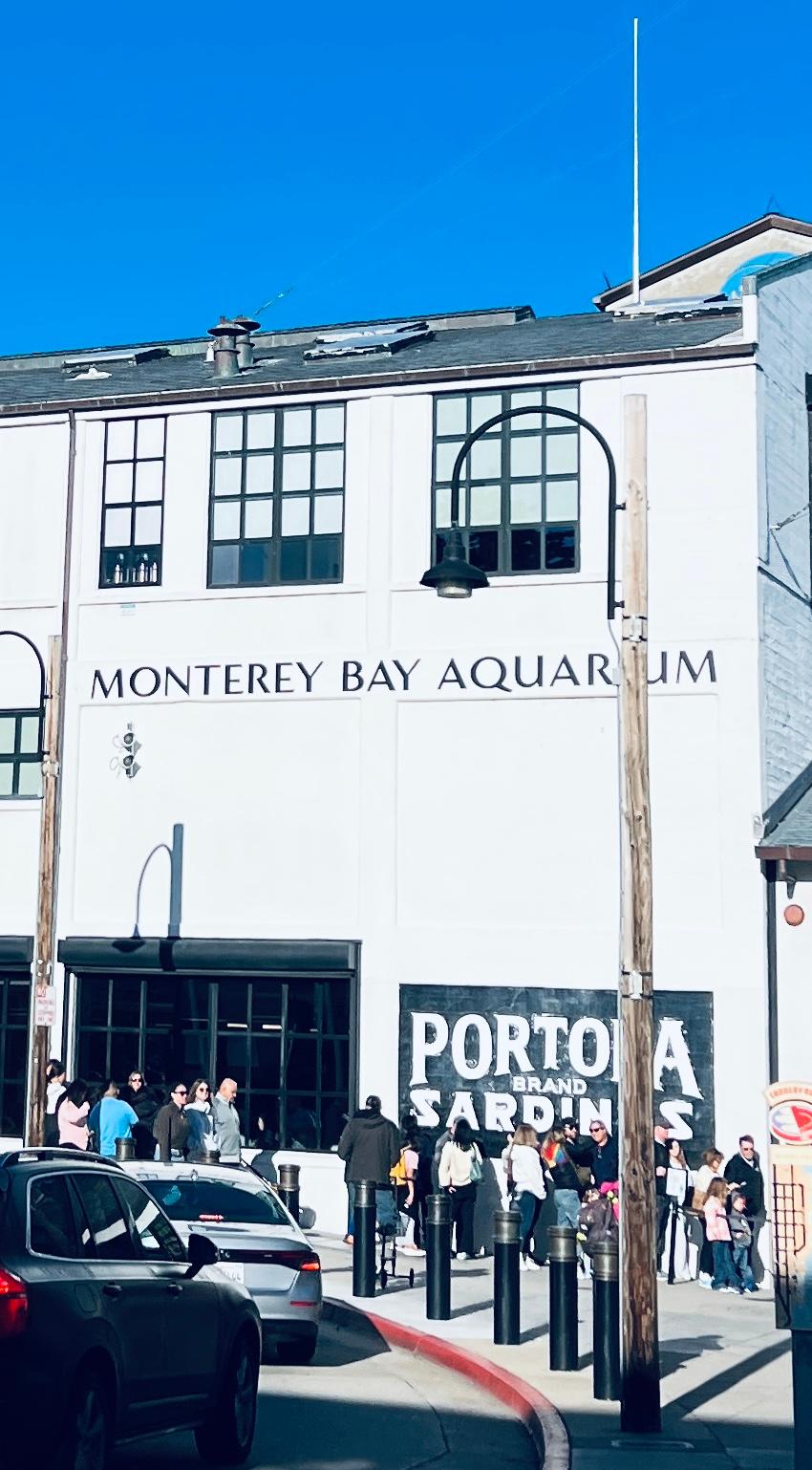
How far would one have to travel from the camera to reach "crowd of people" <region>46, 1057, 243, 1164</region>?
18297 millimetres

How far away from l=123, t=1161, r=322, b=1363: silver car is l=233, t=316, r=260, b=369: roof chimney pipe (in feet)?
46.7

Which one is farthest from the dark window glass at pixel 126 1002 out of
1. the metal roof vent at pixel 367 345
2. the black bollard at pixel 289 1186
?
the metal roof vent at pixel 367 345

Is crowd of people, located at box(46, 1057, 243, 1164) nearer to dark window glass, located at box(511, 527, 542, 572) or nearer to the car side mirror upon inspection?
dark window glass, located at box(511, 527, 542, 572)

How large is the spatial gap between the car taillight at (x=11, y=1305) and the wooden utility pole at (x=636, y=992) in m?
4.85

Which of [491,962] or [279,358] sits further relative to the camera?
[279,358]

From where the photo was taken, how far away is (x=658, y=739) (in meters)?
20.5

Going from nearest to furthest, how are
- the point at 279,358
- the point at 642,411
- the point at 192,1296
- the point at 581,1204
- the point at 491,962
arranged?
the point at 192,1296 → the point at 642,411 → the point at 581,1204 → the point at 491,962 → the point at 279,358

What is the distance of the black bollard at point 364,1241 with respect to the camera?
1644 cm

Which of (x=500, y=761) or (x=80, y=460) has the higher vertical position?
(x=80, y=460)

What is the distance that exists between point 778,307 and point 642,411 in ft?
34.2

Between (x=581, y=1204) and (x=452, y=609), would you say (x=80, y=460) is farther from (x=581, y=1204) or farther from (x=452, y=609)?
Answer: (x=581, y=1204)

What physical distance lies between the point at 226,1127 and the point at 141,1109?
139cm

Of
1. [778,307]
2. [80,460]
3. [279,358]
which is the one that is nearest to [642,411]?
[778,307]

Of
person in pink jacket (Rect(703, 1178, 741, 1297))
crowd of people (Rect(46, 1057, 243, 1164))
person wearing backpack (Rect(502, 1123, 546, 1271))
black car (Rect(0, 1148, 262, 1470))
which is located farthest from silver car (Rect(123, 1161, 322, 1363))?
person in pink jacket (Rect(703, 1178, 741, 1297))
